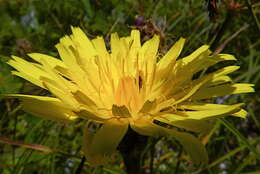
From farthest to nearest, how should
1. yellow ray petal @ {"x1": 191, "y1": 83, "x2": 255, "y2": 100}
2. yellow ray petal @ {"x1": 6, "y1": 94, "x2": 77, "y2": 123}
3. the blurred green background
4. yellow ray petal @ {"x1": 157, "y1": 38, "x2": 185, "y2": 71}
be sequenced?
the blurred green background
yellow ray petal @ {"x1": 157, "y1": 38, "x2": 185, "y2": 71}
yellow ray petal @ {"x1": 191, "y1": 83, "x2": 255, "y2": 100}
yellow ray petal @ {"x1": 6, "y1": 94, "x2": 77, "y2": 123}

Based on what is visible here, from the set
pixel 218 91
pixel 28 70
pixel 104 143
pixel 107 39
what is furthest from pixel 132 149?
pixel 107 39

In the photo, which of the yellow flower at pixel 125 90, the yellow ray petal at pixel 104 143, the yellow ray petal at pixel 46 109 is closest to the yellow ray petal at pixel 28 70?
the yellow flower at pixel 125 90

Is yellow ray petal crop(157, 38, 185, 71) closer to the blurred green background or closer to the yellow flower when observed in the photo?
the yellow flower

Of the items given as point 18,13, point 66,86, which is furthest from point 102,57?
point 18,13

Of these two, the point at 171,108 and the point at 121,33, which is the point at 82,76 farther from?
the point at 121,33

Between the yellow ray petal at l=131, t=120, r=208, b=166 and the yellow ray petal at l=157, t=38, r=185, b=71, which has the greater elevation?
the yellow ray petal at l=157, t=38, r=185, b=71

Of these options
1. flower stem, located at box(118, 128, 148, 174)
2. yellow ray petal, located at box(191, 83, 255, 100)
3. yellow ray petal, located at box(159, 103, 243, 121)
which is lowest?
flower stem, located at box(118, 128, 148, 174)

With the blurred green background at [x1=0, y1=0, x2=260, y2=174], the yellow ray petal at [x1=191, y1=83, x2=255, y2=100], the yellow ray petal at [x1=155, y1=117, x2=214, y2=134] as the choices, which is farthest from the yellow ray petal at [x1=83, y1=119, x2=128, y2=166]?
the blurred green background at [x1=0, y1=0, x2=260, y2=174]
